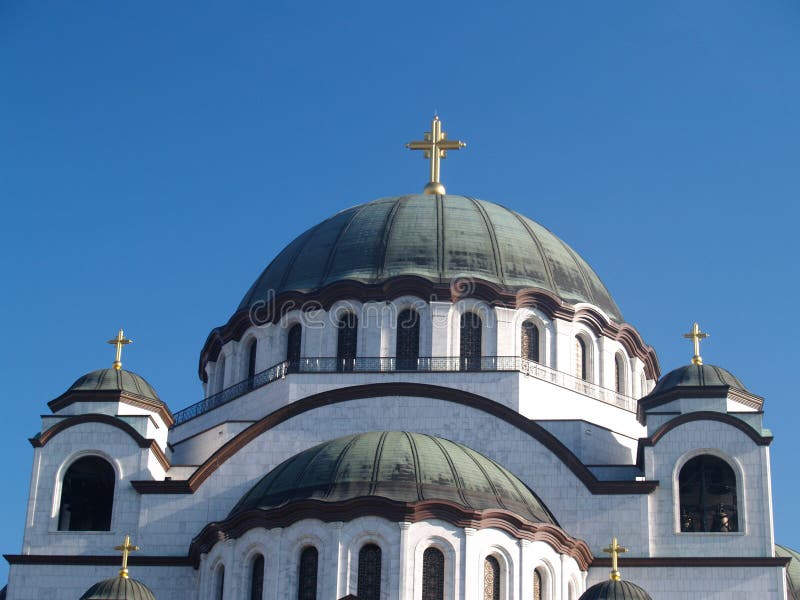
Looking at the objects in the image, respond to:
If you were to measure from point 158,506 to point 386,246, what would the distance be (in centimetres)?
999

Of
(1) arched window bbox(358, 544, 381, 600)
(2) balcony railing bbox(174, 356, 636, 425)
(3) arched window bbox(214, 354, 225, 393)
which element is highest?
(3) arched window bbox(214, 354, 225, 393)

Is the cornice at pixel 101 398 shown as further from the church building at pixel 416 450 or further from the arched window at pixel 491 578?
the arched window at pixel 491 578

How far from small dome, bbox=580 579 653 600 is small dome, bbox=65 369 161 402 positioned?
12.8 meters

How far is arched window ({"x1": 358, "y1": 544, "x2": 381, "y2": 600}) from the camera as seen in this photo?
116 ft

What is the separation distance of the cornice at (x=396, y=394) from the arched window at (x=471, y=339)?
263 centimetres

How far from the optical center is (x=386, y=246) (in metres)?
46.3

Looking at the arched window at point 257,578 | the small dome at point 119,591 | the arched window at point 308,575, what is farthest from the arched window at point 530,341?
the small dome at point 119,591

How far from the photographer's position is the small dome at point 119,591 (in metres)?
35.1

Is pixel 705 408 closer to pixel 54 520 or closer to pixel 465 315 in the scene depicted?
pixel 465 315

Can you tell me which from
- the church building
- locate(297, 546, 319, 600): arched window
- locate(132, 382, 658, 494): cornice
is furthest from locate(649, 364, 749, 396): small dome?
locate(297, 546, 319, 600): arched window

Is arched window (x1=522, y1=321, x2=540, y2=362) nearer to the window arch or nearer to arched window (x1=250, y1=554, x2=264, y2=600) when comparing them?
the window arch

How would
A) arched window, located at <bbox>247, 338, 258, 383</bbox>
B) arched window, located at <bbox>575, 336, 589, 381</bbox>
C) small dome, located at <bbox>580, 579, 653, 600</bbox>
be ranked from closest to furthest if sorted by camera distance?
small dome, located at <bbox>580, 579, 653, 600</bbox> < arched window, located at <bbox>575, 336, 589, 381</bbox> < arched window, located at <bbox>247, 338, 258, 383</bbox>

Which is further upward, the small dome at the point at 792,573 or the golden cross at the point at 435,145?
the golden cross at the point at 435,145

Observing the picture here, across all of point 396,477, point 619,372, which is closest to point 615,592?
point 396,477
